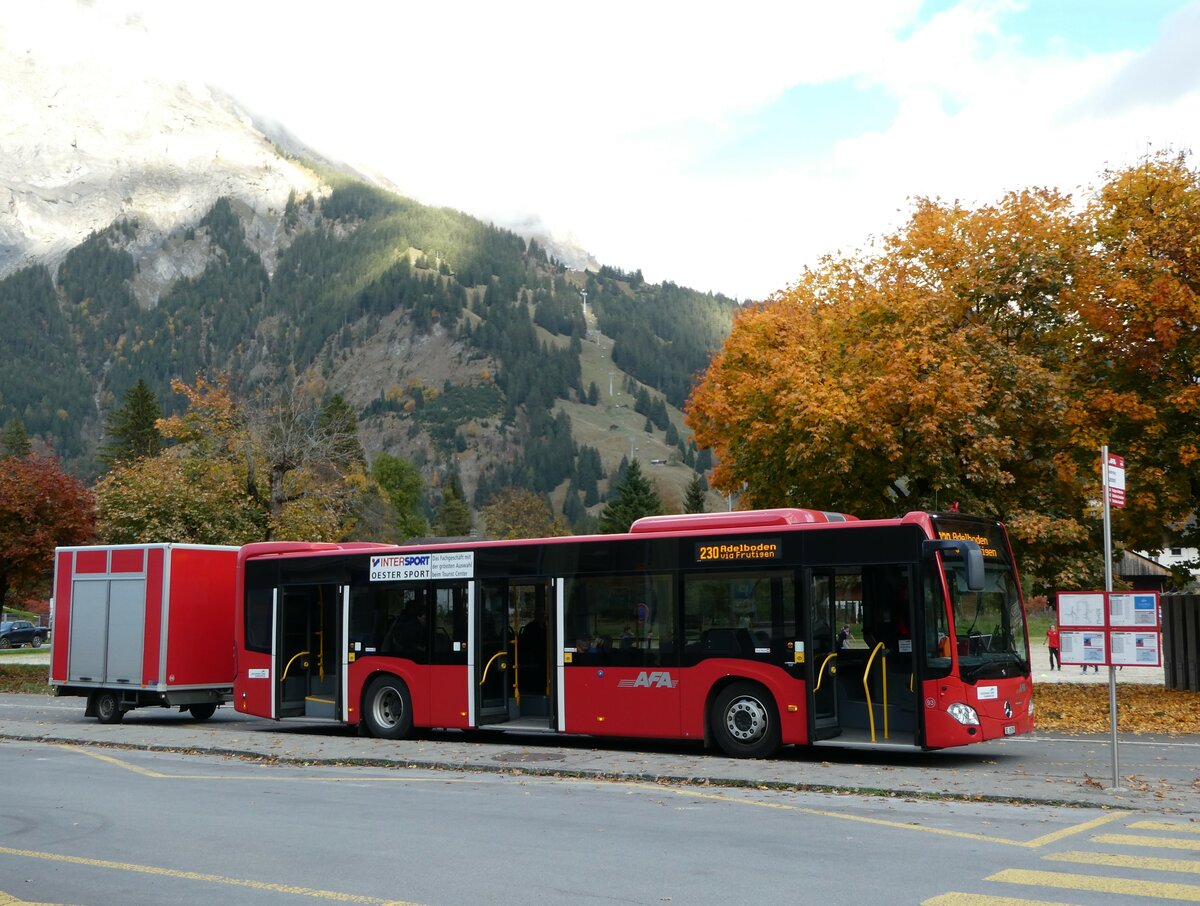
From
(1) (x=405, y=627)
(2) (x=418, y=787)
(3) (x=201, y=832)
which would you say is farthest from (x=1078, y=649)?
(1) (x=405, y=627)

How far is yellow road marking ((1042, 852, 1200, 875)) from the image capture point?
31.0 ft

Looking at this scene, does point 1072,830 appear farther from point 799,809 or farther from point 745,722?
point 745,722

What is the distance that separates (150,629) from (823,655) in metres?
13.9

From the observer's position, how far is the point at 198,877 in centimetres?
923

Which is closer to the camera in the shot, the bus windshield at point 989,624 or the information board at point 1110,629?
the information board at point 1110,629

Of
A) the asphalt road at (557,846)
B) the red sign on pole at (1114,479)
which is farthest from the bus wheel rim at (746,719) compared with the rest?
the red sign on pole at (1114,479)

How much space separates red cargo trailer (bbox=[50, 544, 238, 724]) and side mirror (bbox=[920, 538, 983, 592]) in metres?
14.6

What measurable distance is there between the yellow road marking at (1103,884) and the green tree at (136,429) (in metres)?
101

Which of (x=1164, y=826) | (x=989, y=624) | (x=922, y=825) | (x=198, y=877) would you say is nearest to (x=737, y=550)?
(x=989, y=624)

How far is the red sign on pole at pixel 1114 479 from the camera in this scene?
13.9 metres

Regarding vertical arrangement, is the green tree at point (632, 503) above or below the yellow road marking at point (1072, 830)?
above

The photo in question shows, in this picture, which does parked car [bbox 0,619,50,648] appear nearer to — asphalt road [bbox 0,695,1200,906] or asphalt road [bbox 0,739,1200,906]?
asphalt road [bbox 0,695,1200,906]

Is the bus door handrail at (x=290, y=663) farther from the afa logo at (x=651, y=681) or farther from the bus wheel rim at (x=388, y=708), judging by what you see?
the afa logo at (x=651, y=681)

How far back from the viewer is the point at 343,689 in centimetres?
2153
